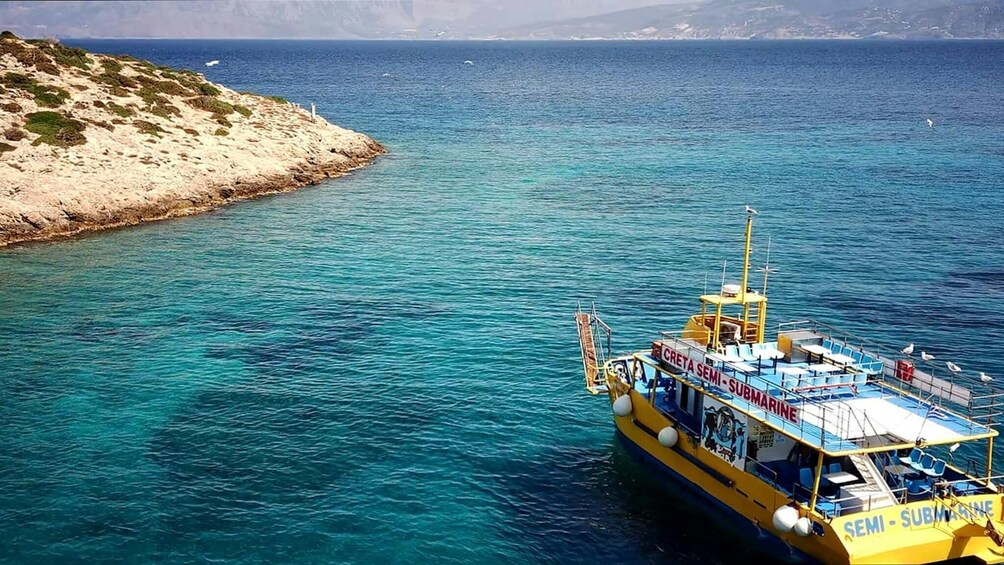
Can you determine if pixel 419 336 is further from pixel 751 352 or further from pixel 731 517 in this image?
pixel 731 517

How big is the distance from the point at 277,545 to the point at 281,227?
45.9 metres

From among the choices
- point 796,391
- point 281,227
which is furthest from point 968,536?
point 281,227

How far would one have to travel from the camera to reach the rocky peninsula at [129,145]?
237ft

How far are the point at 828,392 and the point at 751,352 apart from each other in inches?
159

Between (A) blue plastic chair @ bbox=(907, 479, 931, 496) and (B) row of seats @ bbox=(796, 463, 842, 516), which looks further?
(A) blue plastic chair @ bbox=(907, 479, 931, 496)

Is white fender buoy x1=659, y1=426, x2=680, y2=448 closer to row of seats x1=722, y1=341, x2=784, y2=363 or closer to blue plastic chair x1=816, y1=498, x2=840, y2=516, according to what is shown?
row of seats x1=722, y1=341, x2=784, y2=363

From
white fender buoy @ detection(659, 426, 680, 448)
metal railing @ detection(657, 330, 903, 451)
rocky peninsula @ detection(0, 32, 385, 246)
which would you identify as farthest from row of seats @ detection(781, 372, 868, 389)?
rocky peninsula @ detection(0, 32, 385, 246)

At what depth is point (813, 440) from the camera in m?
28.1

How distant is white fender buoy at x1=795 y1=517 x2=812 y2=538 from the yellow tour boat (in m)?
0.04

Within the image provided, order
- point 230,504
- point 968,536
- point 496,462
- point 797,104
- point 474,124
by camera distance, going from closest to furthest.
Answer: point 968,536, point 230,504, point 496,462, point 474,124, point 797,104

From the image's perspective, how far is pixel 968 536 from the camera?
2753 centimetres

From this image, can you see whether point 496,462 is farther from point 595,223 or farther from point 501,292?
point 595,223

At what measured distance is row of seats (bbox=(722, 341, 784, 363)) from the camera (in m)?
34.5

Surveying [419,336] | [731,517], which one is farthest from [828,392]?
[419,336]
